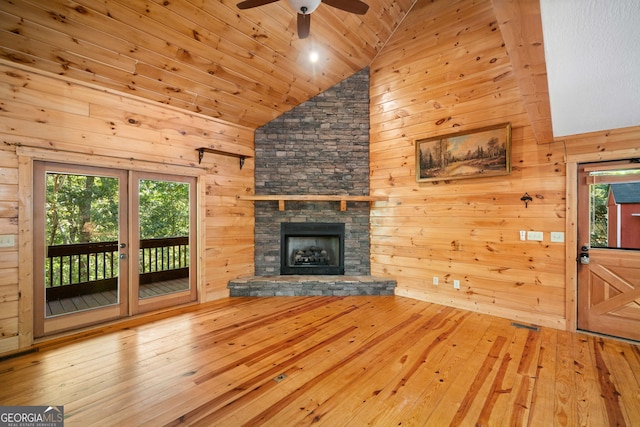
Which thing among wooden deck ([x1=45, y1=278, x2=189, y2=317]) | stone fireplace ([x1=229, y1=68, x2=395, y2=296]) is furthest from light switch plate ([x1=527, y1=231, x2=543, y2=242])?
wooden deck ([x1=45, y1=278, x2=189, y2=317])

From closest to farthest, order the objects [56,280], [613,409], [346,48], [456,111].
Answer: [613,409] → [56,280] → [456,111] → [346,48]

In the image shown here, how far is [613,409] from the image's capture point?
195 cm

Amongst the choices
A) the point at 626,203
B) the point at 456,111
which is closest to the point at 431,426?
the point at 626,203

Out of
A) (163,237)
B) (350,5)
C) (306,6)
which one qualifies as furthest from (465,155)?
(163,237)

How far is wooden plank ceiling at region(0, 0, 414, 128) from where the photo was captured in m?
2.65

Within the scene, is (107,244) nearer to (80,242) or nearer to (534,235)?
(80,242)

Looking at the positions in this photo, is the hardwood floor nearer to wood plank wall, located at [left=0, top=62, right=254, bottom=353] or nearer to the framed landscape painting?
wood plank wall, located at [left=0, top=62, right=254, bottom=353]

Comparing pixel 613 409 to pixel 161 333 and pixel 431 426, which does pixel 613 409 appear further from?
pixel 161 333

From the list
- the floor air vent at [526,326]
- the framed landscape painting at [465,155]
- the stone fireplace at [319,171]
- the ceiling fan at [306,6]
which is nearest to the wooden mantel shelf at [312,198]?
the stone fireplace at [319,171]

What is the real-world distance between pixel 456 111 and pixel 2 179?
5432 millimetres

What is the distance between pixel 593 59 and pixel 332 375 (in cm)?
290

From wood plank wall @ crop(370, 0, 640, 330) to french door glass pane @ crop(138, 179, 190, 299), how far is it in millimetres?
3139

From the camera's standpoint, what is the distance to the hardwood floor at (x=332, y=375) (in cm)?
190

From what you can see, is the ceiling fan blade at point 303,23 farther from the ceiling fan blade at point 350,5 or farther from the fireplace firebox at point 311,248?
the fireplace firebox at point 311,248
